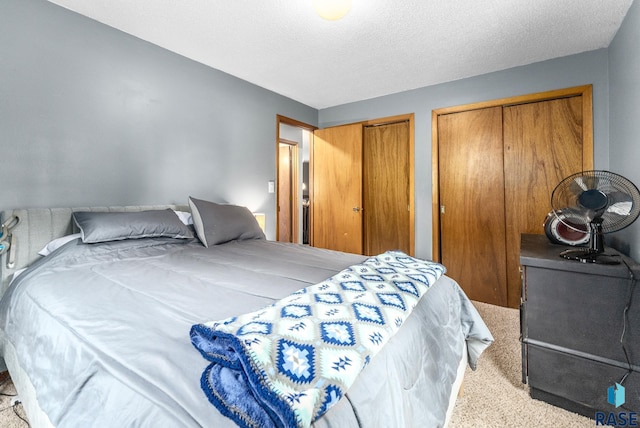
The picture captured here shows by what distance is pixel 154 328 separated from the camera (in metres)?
0.85

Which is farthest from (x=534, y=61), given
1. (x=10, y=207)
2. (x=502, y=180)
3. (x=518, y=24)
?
(x=10, y=207)

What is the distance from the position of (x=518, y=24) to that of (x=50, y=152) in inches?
139

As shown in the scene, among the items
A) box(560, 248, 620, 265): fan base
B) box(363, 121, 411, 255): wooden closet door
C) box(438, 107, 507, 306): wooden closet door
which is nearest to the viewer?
box(560, 248, 620, 265): fan base

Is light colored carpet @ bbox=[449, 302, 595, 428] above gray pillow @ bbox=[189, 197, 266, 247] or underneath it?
underneath

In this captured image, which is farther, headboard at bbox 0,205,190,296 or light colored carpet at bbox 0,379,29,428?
headboard at bbox 0,205,190,296

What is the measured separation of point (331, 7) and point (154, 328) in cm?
186

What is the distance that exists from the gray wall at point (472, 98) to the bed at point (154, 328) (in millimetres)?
2023

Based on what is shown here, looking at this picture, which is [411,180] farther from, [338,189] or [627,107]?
[627,107]

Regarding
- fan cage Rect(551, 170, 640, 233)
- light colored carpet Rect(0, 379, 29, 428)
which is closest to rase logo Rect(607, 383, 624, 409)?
fan cage Rect(551, 170, 640, 233)

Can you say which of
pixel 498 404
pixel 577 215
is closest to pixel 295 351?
pixel 498 404

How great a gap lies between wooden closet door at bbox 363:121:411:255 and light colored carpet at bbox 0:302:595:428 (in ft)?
5.99

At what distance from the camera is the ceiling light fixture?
1.68m

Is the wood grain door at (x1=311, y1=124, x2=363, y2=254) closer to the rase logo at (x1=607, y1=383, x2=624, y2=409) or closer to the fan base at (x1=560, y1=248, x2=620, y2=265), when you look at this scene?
the fan base at (x1=560, y1=248, x2=620, y2=265)

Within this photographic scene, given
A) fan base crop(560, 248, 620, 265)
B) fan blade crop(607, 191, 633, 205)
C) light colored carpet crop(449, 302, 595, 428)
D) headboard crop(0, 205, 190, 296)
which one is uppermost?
fan blade crop(607, 191, 633, 205)
